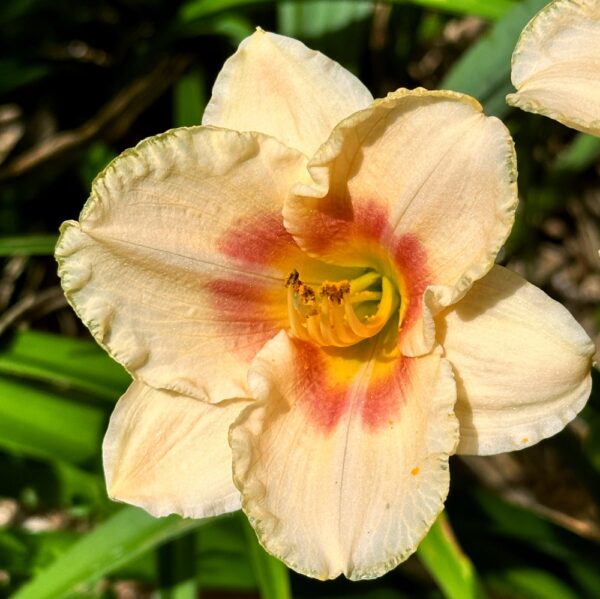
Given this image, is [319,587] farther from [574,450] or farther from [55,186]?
[55,186]

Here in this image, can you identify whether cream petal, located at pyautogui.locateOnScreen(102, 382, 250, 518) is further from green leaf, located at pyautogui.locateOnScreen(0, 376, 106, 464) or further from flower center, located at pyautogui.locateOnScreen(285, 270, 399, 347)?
green leaf, located at pyautogui.locateOnScreen(0, 376, 106, 464)

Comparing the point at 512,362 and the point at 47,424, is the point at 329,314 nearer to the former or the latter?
the point at 512,362

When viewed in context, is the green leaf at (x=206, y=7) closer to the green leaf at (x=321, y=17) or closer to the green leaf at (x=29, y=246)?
the green leaf at (x=321, y=17)

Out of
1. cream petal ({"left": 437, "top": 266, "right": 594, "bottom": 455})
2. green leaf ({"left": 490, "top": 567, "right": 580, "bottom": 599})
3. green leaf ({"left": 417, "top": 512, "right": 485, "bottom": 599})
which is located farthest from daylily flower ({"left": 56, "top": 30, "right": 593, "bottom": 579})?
green leaf ({"left": 490, "top": 567, "right": 580, "bottom": 599})

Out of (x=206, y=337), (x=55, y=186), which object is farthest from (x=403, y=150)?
(x=55, y=186)

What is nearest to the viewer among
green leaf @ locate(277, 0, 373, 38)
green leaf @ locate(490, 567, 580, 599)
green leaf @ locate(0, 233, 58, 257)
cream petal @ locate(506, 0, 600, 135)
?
cream petal @ locate(506, 0, 600, 135)

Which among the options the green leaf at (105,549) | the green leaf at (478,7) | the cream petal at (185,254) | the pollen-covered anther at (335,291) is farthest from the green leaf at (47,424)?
the green leaf at (478,7)

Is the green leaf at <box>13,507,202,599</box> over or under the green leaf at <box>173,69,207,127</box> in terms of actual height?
under

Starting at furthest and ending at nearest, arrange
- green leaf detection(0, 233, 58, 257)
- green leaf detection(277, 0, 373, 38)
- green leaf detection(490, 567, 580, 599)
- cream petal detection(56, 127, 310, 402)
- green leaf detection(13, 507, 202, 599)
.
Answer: green leaf detection(277, 0, 373, 38), green leaf detection(490, 567, 580, 599), green leaf detection(0, 233, 58, 257), green leaf detection(13, 507, 202, 599), cream petal detection(56, 127, 310, 402)

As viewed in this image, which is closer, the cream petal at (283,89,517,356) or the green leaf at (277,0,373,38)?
the cream petal at (283,89,517,356)
